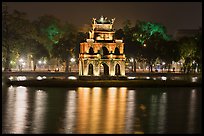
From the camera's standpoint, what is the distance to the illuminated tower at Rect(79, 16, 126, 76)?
2840 inches

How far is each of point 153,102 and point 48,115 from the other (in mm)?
10958

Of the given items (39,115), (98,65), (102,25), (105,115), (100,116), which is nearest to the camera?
(100,116)

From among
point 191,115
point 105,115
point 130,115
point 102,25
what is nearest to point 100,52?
point 102,25

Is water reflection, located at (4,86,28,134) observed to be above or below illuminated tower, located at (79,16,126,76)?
below

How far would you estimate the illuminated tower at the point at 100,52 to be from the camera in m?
72.1

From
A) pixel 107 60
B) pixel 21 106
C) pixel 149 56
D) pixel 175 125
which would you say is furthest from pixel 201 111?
pixel 149 56

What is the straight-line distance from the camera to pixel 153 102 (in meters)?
37.7

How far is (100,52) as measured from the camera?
241 ft

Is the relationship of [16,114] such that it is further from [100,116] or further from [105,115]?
[105,115]

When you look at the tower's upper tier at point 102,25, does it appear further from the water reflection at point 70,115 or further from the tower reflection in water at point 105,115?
the water reflection at point 70,115

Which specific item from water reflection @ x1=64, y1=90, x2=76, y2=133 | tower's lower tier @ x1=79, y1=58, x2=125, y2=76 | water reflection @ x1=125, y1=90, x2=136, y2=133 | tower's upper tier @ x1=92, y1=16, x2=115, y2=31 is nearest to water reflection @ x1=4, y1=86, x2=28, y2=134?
water reflection @ x1=64, y1=90, x2=76, y2=133

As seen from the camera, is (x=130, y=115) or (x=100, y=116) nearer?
(x=100, y=116)

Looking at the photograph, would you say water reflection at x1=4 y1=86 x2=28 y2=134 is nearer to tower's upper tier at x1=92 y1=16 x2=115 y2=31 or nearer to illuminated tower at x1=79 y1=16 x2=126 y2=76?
illuminated tower at x1=79 y1=16 x2=126 y2=76

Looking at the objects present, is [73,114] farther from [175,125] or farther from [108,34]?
[108,34]
